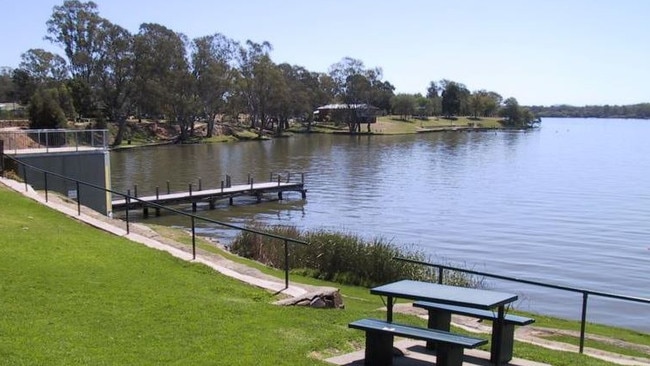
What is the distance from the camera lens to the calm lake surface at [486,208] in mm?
23359

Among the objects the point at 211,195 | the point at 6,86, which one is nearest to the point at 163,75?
the point at 6,86

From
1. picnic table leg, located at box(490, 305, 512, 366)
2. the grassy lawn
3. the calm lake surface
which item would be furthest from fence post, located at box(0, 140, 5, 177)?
picnic table leg, located at box(490, 305, 512, 366)

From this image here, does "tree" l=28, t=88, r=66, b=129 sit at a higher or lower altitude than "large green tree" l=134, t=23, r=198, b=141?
lower

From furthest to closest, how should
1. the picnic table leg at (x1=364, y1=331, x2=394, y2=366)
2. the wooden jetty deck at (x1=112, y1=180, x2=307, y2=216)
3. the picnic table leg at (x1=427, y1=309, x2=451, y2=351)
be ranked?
the wooden jetty deck at (x1=112, y1=180, x2=307, y2=216) < the picnic table leg at (x1=427, y1=309, x2=451, y2=351) < the picnic table leg at (x1=364, y1=331, x2=394, y2=366)

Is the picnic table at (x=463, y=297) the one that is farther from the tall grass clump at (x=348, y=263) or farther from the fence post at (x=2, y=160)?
the fence post at (x=2, y=160)

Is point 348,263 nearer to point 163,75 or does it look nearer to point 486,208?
point 486,208

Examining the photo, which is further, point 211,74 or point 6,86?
point 6,86

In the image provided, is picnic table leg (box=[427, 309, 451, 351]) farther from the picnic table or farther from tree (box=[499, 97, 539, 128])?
tree (box=[499, 97, 539, 128])

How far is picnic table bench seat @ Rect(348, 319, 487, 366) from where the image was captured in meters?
6.46

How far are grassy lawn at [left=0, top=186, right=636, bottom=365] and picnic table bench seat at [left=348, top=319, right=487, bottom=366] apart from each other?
0.76 m

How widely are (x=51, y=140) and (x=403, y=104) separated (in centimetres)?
15363

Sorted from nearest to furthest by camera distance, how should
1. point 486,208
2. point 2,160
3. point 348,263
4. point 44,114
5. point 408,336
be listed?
point 408,336
point 348,263
point 2,160
point 486,208
point 44,114

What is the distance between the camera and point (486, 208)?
39.2m

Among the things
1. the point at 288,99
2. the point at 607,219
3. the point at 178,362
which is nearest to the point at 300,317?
the point at 178,362
